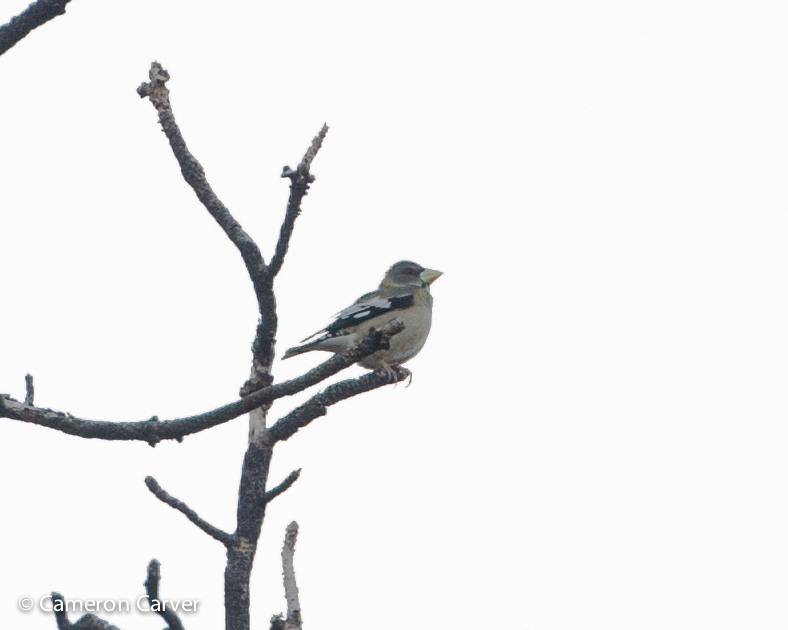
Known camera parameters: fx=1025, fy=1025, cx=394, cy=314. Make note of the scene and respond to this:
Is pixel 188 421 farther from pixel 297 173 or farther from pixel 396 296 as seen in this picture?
pixel 396 296

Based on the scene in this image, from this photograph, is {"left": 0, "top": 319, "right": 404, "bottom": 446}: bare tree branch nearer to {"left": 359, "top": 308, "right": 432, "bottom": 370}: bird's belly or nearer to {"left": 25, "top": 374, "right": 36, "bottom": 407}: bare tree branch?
{"left": 25, "top": 374, "right": 36, "bottom": 407}: bare tree branch

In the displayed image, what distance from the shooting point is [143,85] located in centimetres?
445

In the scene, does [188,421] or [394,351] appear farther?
[394,351]

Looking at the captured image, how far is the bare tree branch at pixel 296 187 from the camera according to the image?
4184 millimetres

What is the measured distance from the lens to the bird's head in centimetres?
1032

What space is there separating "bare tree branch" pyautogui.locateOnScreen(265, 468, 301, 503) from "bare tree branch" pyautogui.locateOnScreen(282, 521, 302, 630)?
9.3 inches

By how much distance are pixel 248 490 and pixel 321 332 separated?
3.61m

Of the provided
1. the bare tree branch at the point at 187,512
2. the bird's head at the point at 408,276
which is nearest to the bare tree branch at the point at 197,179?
the bare tree branch at the point at 187,512

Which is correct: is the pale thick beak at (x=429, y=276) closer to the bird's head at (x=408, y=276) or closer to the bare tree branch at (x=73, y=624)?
the bird's head at (x=408, y=276)

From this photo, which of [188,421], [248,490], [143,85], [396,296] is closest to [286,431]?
[248,490]

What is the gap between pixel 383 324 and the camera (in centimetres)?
862

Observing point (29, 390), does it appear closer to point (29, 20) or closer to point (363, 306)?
point (29, 20)

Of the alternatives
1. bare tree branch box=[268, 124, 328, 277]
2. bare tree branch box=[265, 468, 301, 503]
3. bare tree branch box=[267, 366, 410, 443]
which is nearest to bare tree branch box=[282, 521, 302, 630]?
bare tree branch box=[265, 468, 301, 503]

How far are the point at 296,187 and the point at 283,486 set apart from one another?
1.52 m
